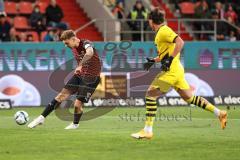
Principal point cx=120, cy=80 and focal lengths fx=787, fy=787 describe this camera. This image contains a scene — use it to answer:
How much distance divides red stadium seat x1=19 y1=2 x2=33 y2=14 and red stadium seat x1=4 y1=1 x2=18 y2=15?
0.20 metres

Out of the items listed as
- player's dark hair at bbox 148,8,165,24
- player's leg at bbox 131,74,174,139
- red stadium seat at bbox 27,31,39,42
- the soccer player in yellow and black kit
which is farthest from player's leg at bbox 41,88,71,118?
red stadium seat at bbox 27,31,39,42

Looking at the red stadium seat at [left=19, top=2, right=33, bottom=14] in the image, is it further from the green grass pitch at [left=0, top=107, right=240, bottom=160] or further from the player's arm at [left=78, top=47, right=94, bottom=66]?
the player's arm at [left=78, top=47, right=94, bottom=66]

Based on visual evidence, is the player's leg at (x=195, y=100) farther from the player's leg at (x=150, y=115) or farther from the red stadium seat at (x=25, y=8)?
the red stadium seat at (x=25, y=8)

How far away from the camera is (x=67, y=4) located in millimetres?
31328

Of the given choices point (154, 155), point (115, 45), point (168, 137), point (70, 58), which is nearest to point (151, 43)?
point (115, 45)

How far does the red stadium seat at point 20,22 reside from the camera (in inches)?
1119

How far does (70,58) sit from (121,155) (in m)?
12.9

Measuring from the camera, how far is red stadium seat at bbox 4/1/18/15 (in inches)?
1148

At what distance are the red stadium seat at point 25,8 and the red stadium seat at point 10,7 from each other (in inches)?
7.9

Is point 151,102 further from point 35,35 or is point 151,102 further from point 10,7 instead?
point 10,7

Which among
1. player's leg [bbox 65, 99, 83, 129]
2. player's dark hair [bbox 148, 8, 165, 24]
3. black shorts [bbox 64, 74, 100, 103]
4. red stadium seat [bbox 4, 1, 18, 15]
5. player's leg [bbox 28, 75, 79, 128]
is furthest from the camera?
red stadium seat [bbox 4, 1, 18, 15]

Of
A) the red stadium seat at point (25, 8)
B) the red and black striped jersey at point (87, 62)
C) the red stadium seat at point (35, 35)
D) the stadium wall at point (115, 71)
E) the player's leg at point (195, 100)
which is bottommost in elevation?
the stadium wall at point (115, 71)

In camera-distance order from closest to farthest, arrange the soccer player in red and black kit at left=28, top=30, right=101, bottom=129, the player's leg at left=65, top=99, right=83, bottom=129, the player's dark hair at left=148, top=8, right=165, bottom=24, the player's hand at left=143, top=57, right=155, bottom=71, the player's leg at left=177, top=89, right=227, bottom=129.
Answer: the player's dark hair at left=148, top=8, right=165, bottom=24, the player's leg at left=177, top=89, right=227, bottom=129, the player's hand at left=143, top=57, right=155, bottom=71, the soccer player in red and black kit at left=28, top=30, right=101, bottom=129, the player's leg at left=65, top=99, right=83, bottom=129

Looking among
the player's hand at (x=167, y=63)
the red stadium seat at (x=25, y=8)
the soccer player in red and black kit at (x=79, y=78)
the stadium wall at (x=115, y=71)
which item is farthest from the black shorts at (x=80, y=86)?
the red stadium seat at (x=25, y=8)
